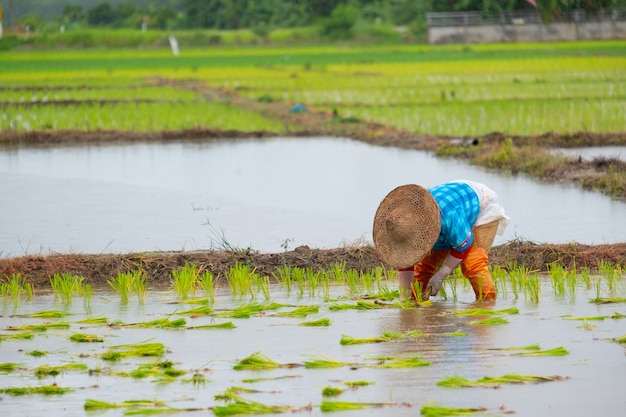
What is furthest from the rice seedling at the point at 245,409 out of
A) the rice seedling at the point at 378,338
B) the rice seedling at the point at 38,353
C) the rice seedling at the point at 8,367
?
the rice seedling at the point at 38,353

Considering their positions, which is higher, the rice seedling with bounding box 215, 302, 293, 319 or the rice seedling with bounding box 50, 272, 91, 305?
the rice seedling with bounding box 50, 272, 91, 305

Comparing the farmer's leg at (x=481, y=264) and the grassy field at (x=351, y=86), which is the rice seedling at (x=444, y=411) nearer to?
the farmer's leg at (x=481, y=264)

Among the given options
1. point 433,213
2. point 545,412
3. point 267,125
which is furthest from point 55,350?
point 267,125

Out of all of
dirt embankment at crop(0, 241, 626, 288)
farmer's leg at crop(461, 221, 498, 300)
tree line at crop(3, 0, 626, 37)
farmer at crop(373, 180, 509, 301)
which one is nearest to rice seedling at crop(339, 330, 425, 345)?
farmer at crop(373, 180, 509, 301)

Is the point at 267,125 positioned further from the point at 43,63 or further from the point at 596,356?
the point at 43,63

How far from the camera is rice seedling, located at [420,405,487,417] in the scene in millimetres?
4086

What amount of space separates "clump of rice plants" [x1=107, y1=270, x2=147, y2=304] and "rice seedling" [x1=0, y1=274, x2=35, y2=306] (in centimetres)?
50

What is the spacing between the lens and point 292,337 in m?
5.56

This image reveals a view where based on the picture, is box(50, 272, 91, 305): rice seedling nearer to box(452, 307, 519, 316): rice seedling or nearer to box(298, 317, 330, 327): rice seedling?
box(298, 317, 330, 327): rice seedling

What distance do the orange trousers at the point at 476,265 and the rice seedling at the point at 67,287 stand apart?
1.93 m

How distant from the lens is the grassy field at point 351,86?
19.6m

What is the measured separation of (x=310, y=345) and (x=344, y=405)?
1162 mm

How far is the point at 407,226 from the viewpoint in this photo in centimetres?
582

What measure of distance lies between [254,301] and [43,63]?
35261 millimetres
